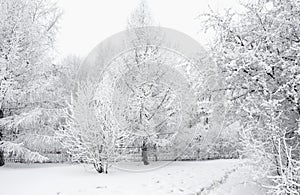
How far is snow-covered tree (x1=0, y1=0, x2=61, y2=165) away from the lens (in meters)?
11.7

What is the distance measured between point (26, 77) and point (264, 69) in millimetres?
10728

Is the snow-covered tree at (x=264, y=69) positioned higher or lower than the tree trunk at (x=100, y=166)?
higher

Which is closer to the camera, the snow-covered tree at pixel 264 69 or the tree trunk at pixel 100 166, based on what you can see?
the snow-covered tree at pixel 264 69

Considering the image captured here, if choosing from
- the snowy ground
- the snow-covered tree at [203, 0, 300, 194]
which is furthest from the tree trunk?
the snow-covered tree at [203, 0, 300, 194]

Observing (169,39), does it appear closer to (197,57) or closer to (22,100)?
(197,57)

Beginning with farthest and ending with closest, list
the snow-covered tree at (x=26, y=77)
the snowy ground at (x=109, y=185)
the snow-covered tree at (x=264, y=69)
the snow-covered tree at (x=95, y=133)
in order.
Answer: the snow-covered tree at (x=26, y=77)
the snow-covered tree at (x=95, y=133)
the snowy ground at (x=109, y=185)
the snow-covered tree at (x=264, y=69)

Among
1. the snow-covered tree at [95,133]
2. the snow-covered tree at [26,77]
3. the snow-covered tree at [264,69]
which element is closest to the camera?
the snow-covered tree at [264,69]

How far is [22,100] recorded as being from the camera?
1288 cm

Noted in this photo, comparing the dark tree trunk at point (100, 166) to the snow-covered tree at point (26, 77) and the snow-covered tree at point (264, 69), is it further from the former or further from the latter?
the snow-covered tree at point (264, 69)

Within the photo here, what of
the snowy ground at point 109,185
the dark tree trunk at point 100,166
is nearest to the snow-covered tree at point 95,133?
the dark tree trunk at point 100,166

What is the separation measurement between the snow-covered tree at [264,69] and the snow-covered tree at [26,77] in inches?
340

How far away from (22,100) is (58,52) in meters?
3.13

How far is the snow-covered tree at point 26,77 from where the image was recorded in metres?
11.7

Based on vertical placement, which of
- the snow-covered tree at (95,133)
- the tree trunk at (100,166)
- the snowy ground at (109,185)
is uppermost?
the snow-covered tree at (95,133)
